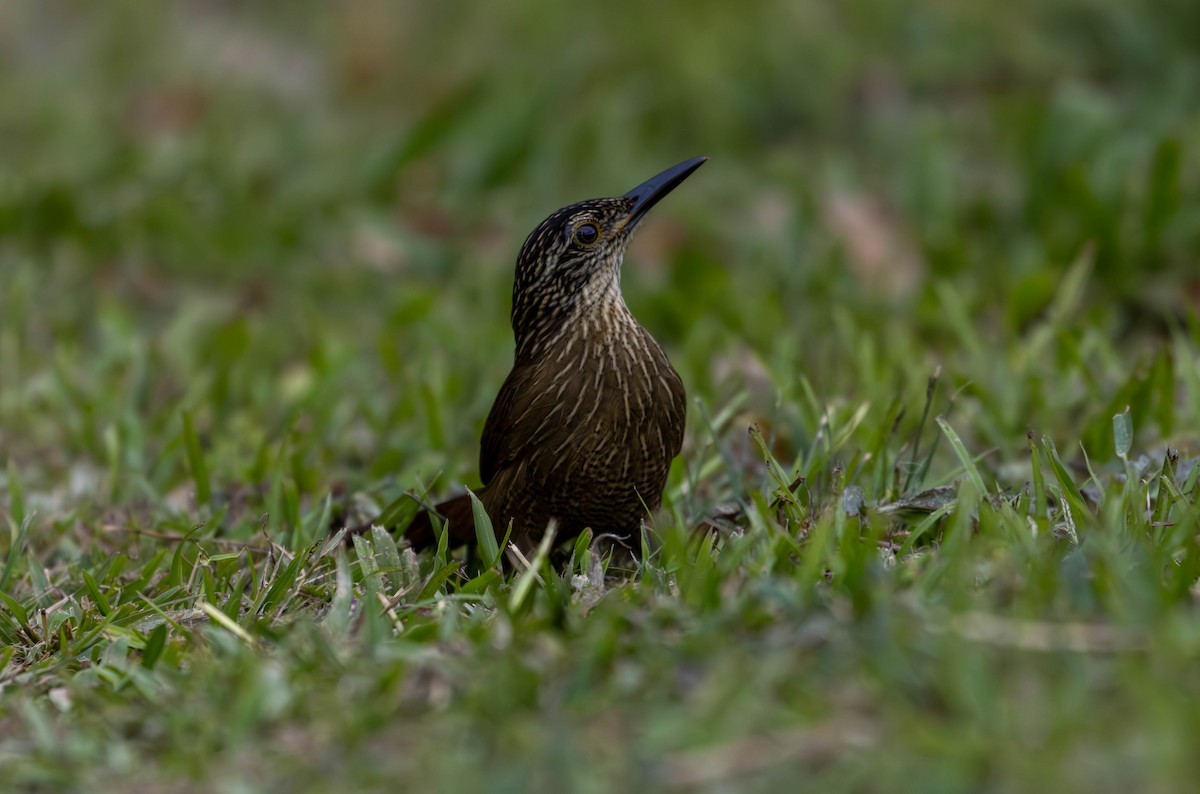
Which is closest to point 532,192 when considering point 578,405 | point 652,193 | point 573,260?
point 652,193

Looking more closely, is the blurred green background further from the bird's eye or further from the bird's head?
the bird's eye

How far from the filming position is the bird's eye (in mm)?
4383

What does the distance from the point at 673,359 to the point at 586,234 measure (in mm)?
1685

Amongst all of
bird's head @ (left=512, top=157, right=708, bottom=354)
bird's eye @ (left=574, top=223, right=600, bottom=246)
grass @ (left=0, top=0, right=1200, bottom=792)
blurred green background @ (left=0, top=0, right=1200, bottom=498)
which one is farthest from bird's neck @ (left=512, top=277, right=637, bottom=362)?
blurred green background @ (left=0, top=0, right=1200, bottom=498)

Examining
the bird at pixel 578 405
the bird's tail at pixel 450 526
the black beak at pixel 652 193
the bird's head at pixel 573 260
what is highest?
the black beak at pixel 652 193

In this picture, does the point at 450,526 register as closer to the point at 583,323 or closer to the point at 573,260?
the point at 583,323

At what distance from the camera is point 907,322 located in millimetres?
6145

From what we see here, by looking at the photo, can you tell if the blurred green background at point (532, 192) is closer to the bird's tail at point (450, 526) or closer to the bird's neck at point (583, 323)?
the bird's tail at point (450, 526)

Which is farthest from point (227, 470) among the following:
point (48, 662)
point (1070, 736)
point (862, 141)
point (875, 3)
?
point (875, 3)

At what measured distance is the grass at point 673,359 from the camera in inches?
102

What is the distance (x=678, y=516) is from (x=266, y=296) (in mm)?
3529

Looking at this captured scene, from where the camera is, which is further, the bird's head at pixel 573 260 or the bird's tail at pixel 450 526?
the bird's head at pixel 573 260

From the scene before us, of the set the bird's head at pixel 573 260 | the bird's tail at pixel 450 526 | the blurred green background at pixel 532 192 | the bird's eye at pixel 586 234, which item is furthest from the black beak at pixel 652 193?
the blurred green background at pixel 532 192

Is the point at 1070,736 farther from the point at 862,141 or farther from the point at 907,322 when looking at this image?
the point at 862,141
